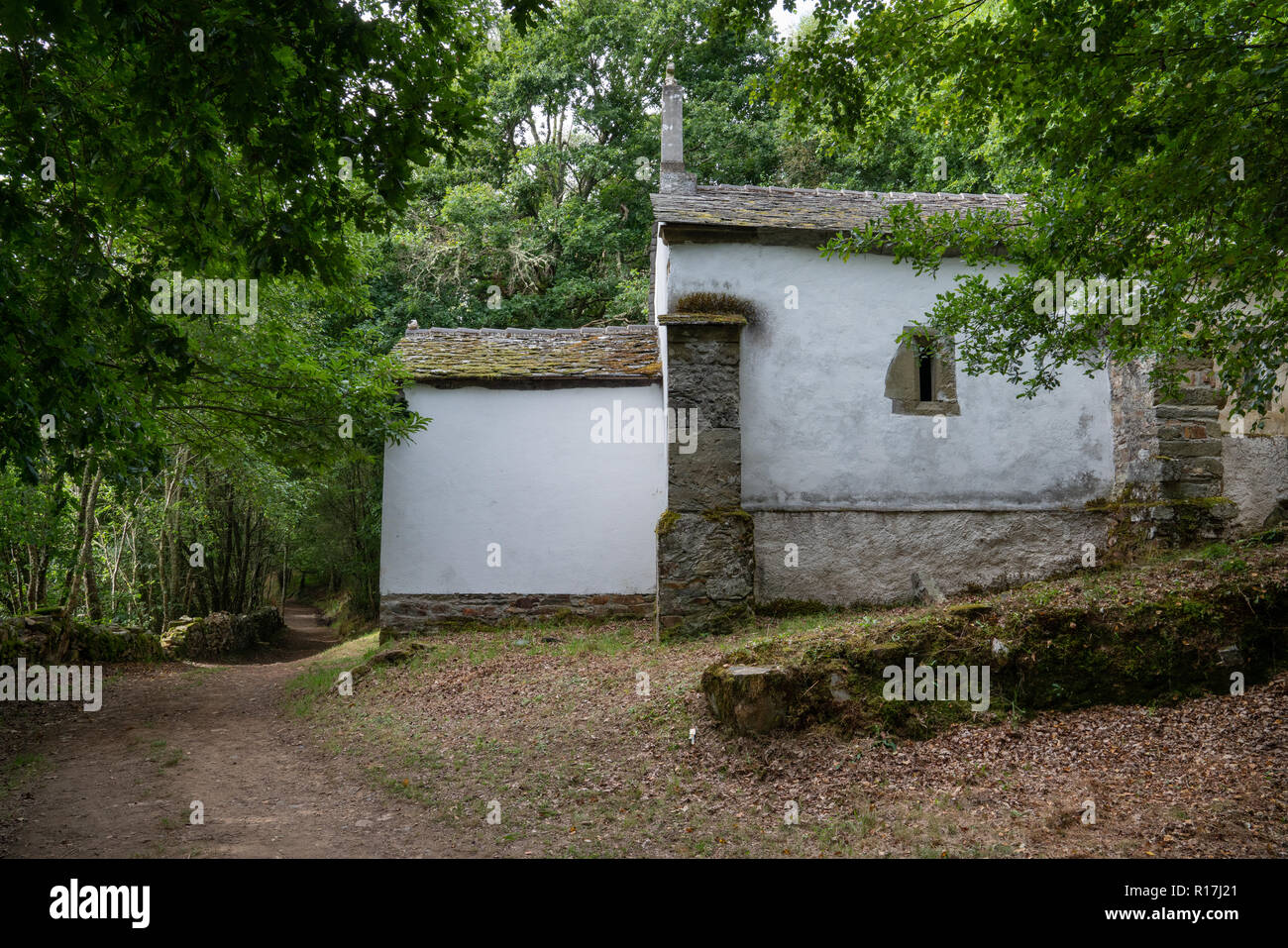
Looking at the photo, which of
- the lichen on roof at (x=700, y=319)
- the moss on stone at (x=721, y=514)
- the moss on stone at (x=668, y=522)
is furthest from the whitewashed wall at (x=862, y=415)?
the moss on stone at (x=668, y=522)

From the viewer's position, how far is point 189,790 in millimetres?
6242

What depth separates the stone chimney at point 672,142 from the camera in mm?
13565

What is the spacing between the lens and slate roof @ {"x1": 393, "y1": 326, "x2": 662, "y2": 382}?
12.2 metres

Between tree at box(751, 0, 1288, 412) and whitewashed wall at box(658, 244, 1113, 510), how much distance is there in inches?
177

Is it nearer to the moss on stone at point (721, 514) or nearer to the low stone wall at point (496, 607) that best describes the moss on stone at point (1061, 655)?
the moss on stone at point (721, 514)

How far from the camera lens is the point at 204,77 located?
3.86 meters

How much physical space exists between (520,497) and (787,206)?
586 centimetres

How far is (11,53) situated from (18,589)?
11.8m

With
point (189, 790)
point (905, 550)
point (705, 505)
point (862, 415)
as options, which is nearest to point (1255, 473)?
point (905, 550)

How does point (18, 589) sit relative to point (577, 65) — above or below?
below

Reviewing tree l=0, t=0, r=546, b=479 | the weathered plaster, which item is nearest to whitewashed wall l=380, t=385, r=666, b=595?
tree l=0, t=0, r=546, b=479

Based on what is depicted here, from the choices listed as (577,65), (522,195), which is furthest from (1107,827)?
(577,65)

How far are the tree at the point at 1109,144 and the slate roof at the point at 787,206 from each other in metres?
4.42
